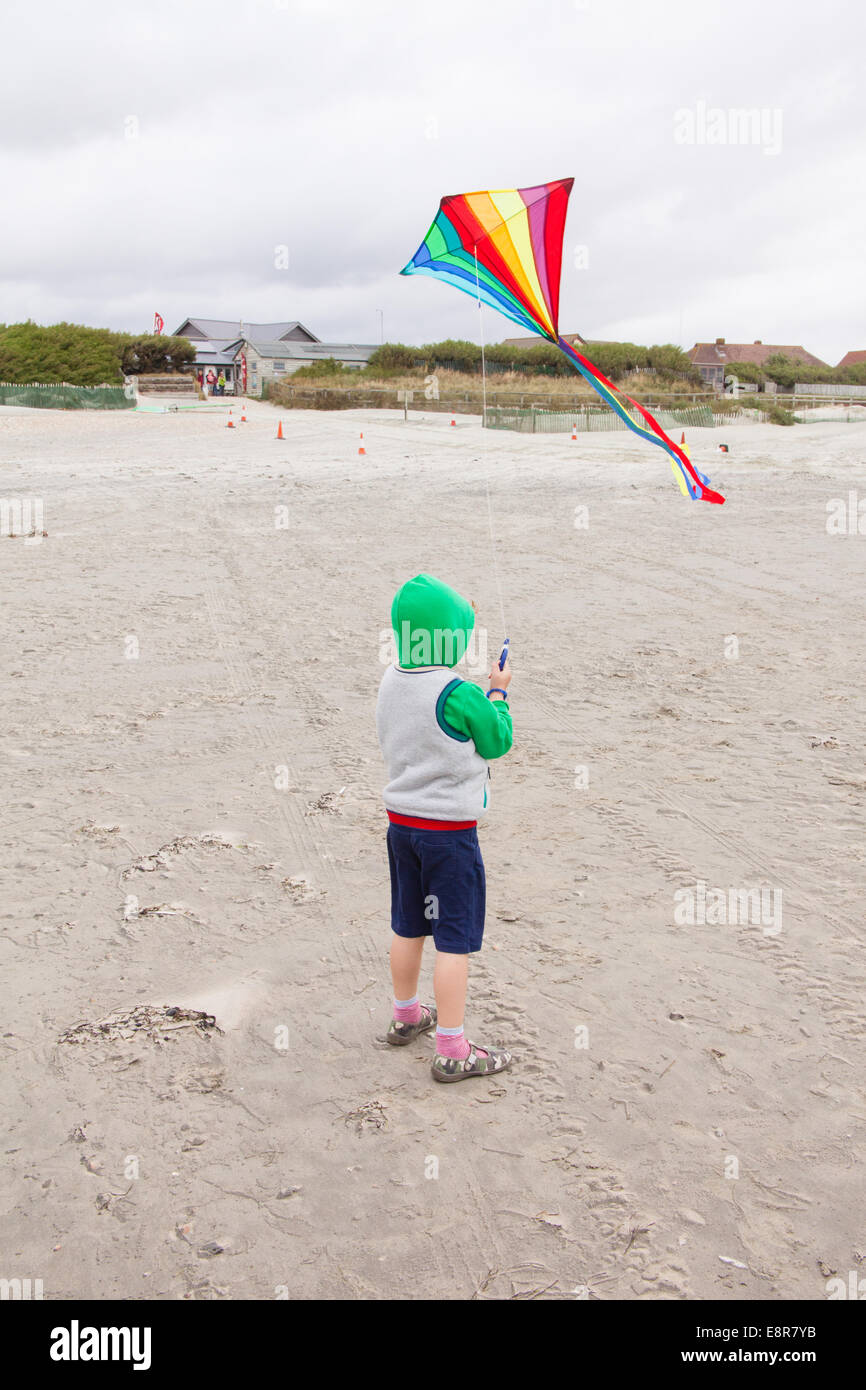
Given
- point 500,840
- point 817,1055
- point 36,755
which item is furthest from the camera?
point 36,755

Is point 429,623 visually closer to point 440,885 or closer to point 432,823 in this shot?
point 432,823

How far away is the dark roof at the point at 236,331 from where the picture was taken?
2987 inches

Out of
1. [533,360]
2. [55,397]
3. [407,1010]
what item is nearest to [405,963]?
[407,1010]

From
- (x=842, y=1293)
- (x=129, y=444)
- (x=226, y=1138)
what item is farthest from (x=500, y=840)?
(x=129, y=444)

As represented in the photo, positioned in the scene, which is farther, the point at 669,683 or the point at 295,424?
the point at 295,424

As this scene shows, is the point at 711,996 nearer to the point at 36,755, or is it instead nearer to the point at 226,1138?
the point at 226,1138

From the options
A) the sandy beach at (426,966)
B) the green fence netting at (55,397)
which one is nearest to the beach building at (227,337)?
the green fence netting at (55,397)

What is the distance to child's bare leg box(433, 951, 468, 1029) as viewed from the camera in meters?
3.14

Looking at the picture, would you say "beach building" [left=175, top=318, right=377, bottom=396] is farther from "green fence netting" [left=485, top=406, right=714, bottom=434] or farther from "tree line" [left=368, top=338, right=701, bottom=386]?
"green fence netting" [left=485, top=406, right=714, bottom=434]

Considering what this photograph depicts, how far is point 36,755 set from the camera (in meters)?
5.96
